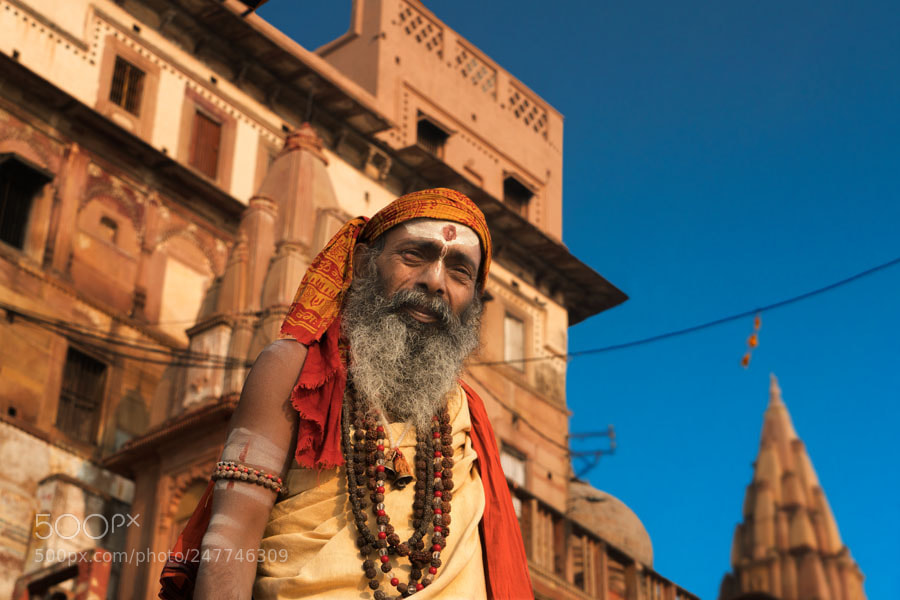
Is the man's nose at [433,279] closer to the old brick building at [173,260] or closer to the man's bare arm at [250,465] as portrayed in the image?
the man's bare arm at [250,465]

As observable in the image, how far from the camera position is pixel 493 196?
87.3 ft

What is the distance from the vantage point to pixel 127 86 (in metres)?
21.0

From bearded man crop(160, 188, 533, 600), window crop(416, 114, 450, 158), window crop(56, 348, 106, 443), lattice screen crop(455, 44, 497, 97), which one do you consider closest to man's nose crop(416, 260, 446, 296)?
bearded man crop(160, 188, 533, 600)

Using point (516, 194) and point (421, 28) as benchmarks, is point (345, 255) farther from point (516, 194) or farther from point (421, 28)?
point (516, 194)

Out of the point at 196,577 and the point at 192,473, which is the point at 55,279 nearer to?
the point at 192,473

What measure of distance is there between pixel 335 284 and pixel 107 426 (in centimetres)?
1494

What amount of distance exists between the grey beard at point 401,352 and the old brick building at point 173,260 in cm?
1009

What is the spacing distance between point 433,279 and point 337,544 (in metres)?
1.04

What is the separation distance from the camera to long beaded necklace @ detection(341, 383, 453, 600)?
4359mm

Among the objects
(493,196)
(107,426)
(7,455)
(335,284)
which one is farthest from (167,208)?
(335,284)

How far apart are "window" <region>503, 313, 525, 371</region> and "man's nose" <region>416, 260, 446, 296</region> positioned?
21.6m

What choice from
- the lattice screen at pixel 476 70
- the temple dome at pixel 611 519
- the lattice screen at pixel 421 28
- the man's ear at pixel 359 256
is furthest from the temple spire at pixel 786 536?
the lattice screen at pixel 476 70

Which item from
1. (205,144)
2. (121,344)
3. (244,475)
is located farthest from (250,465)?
(205,144)

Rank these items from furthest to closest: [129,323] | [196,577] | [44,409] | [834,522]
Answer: [129,323]
[44,409]
[196,577]
[834,522]
